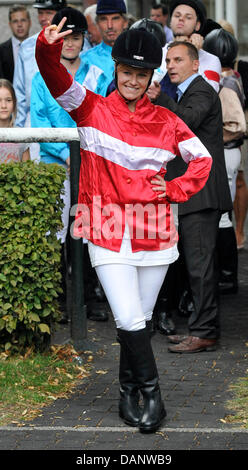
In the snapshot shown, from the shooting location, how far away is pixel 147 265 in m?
5.64

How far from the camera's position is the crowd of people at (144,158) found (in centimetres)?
554

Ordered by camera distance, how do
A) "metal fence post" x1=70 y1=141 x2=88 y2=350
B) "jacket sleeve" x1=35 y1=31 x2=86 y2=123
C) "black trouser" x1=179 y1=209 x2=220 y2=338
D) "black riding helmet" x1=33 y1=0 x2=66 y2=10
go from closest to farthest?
"jacket sleeve" x1=35 y1=31 x2=86 y2=123 → "metal fence post" x1=70 y1=141 x2=88 y2=350 → "black trouser" x1=179 y1=209 x2=220 y2=338 → "black riding helmet" x1=33 y1=0 x2=66 y2=10

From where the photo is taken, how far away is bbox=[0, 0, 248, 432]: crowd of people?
5.54m

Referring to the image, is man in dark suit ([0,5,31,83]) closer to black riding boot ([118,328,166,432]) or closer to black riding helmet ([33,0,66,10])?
black riding helmet ([33,0,66,10])

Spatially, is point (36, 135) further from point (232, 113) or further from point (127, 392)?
point (232, 113)

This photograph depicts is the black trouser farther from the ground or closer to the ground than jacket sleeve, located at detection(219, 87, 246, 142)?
closer to the ground

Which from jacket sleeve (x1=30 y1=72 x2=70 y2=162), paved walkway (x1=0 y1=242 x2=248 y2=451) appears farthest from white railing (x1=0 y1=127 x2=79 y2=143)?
A: paved walkway (x1=0 y1=242 x2=248 y2=451)

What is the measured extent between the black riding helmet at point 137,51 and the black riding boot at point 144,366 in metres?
1.44

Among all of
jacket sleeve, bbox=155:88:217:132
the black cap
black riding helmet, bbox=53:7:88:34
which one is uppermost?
the black cap

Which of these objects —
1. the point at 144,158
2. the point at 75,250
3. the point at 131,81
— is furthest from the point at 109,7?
the point at 144,158

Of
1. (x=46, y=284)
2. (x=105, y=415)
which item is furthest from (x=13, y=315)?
(x=105, y=415)

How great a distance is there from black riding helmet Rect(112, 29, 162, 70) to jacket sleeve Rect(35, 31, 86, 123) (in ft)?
0.92

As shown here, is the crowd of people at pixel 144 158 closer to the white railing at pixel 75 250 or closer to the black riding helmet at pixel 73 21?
the black riding helmet at pixel 73 21

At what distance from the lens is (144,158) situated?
18.2 ft
